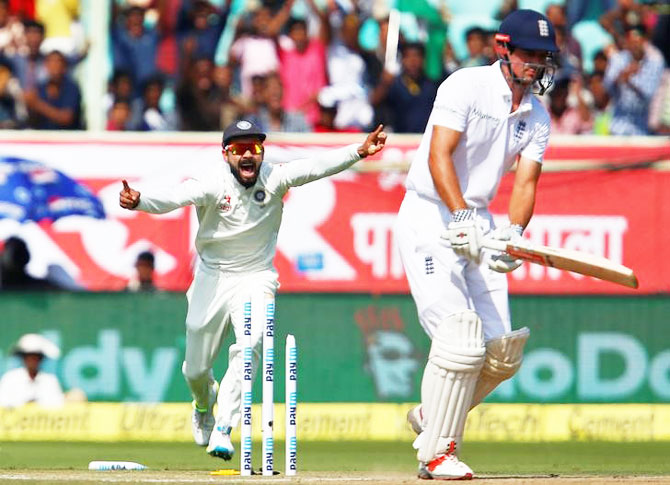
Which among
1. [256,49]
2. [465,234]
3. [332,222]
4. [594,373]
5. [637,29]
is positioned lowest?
[594,373]

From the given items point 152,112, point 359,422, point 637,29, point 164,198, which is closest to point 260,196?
point 164,198

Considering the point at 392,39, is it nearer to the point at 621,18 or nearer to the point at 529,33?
the point at 621,18

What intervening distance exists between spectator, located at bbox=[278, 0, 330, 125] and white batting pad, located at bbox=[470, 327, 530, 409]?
6644mm

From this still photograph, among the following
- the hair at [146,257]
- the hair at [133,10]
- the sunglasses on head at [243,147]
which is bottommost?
the hair at [146,257]

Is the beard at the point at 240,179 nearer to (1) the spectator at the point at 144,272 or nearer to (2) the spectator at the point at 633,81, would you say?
(1) the spectator at the point at 144,272

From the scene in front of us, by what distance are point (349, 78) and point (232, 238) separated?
17.7ft

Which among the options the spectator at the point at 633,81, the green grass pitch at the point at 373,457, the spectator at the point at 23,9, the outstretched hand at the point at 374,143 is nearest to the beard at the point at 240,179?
the outstretched hand at the point at 374,143

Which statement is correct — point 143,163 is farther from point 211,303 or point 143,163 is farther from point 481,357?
point 481,357

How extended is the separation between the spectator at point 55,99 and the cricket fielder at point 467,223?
22.2 ft

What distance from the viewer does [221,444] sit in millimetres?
8453

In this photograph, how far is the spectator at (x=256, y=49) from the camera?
552 inches

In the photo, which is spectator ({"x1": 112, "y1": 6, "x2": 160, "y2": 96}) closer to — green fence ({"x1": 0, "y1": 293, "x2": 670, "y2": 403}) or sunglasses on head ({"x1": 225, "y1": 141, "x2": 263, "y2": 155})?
green fence ({"x1": 0, "y1": 293, "x2": 670, "y2": 403})

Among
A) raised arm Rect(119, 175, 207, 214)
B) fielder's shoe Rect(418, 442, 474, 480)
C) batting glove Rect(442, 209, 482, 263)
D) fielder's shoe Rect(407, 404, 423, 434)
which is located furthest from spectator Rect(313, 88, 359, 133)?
fielder's shoe Rect(418, 442, 474, 480)

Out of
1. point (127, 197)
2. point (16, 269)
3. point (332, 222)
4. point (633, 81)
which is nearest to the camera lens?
point (127, 197)
